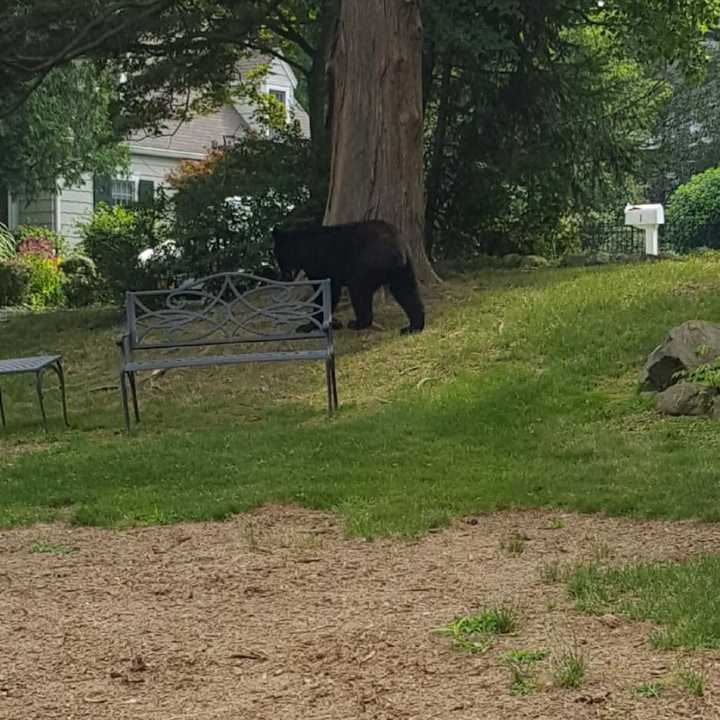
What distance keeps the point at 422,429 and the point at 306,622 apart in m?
3.94

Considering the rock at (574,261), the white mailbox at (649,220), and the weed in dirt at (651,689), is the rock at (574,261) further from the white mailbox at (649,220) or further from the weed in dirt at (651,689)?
the weed in dirt at (651,689)

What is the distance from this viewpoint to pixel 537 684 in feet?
11.0

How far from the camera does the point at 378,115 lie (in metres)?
13.0

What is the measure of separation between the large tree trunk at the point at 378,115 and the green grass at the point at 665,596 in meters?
8.83

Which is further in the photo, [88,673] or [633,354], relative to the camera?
[633,354]

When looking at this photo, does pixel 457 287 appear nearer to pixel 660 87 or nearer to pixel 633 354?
pixel 633 354

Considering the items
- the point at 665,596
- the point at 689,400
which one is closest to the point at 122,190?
the point at 689,400

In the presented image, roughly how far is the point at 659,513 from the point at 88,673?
10.3 ft

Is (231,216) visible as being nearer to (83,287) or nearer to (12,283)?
(83,287)

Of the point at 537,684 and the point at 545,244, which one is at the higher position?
the point at 545,244

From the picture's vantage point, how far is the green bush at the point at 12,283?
2006cm

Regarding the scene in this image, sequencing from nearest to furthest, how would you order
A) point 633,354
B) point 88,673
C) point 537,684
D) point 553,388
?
point 537,684
point 88,673
point 553,388
point 633,354

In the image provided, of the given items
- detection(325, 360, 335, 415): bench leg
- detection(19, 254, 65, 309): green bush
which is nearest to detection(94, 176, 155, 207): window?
detection(19, 254, 65, 309): green bush

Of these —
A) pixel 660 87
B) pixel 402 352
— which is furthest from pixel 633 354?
pixel 660 87
